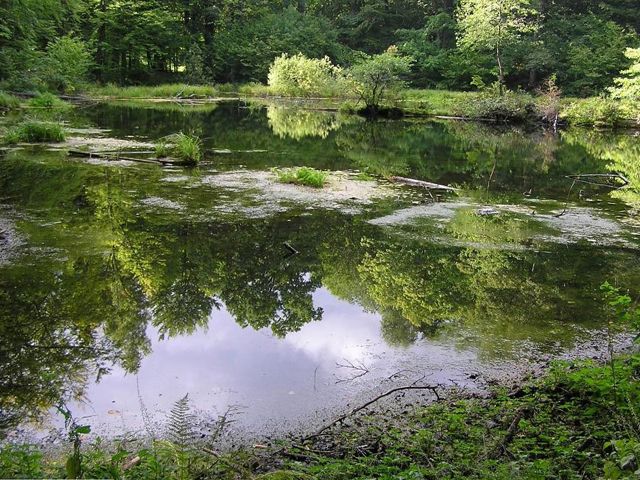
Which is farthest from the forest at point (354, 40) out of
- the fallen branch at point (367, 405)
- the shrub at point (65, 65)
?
the fallen branch at point (367, 405)

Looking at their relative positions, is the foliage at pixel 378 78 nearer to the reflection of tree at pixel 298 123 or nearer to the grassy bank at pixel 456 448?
the reflection of tree at pixel 298 123

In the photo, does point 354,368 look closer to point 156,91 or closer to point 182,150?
point 182,150

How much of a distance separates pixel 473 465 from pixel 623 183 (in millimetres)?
13256

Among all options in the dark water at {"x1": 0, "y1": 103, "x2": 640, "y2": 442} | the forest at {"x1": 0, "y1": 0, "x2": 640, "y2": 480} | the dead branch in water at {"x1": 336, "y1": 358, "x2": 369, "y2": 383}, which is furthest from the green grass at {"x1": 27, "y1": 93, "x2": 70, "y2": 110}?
the dead branch in water at {"x1": 336, "y1": 358, "x2": 369, "y2": 383}

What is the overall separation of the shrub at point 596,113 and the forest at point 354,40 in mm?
4937

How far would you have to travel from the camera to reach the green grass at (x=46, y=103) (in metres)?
24.9

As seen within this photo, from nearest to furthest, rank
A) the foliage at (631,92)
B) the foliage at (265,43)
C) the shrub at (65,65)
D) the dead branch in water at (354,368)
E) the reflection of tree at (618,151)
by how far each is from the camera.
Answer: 1. the dead branch in water at (354,368)
2. the reflection of tree at (618,151)
3. the foliage at (631,92)
4. the shrub at (65,65)
5. the foliage at (265,43)

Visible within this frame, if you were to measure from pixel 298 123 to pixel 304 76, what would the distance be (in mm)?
14710

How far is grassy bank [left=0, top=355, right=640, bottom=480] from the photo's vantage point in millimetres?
2754

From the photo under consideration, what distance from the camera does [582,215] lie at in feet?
34.8

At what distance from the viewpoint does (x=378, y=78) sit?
3006cm

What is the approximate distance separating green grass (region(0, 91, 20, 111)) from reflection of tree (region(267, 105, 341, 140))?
10.7 meters

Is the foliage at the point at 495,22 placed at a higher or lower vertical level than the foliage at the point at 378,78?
higher

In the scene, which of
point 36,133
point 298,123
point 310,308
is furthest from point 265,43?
point 310,308
